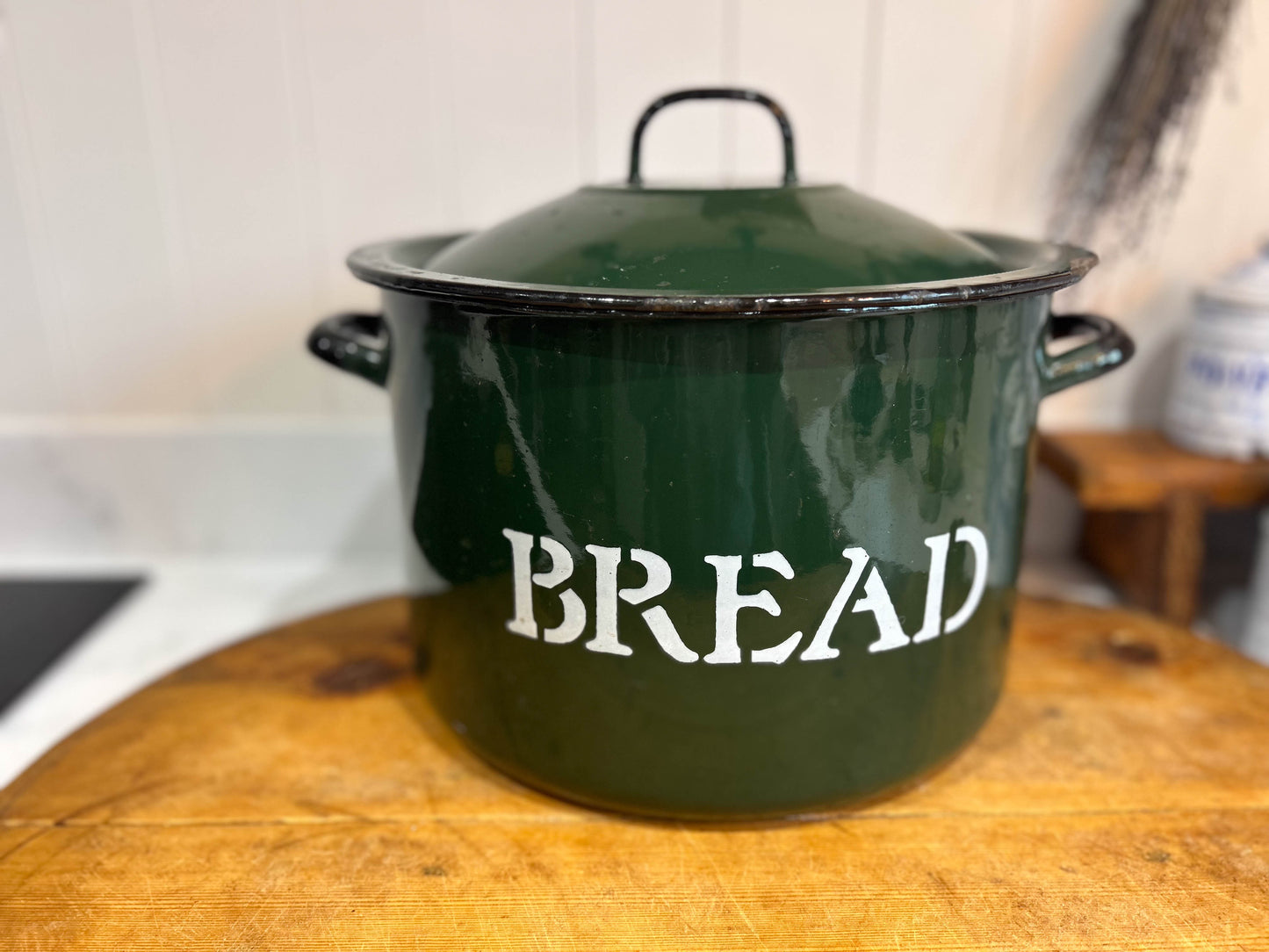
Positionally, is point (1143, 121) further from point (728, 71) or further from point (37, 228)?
point (37, 228)

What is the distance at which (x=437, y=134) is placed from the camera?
92 cm

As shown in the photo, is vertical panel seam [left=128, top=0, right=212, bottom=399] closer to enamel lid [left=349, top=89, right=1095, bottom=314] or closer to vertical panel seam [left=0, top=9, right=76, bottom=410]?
vertical panel seam [left=0, top=9, right=76, bottom=410]

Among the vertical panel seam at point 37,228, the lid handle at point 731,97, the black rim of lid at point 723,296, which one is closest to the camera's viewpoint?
the black rim of lid at point 723,296

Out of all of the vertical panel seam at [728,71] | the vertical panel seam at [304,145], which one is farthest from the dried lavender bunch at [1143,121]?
the vertical panel seam at [304,145]

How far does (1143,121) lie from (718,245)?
58 cm

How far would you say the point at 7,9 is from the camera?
0.90m

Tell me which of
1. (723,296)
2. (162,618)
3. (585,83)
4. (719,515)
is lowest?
(162,618)

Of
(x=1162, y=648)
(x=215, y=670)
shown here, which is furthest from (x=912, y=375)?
(x=215, y=670)

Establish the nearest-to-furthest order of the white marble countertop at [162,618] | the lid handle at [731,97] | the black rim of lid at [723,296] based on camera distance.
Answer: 1. the black rim of lid at [723,296]
2. the lid handle at [731,97]
3. the white marble countertop at [162,618]

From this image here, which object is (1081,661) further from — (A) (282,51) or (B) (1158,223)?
(A) (282,51)

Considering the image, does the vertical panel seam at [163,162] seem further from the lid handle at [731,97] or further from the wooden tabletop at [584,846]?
the lid handle at [731,97]

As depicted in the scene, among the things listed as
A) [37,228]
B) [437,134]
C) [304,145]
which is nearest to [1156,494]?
[437,134]

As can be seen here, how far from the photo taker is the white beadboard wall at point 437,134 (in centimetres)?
90

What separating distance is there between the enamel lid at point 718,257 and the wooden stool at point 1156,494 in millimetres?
351
